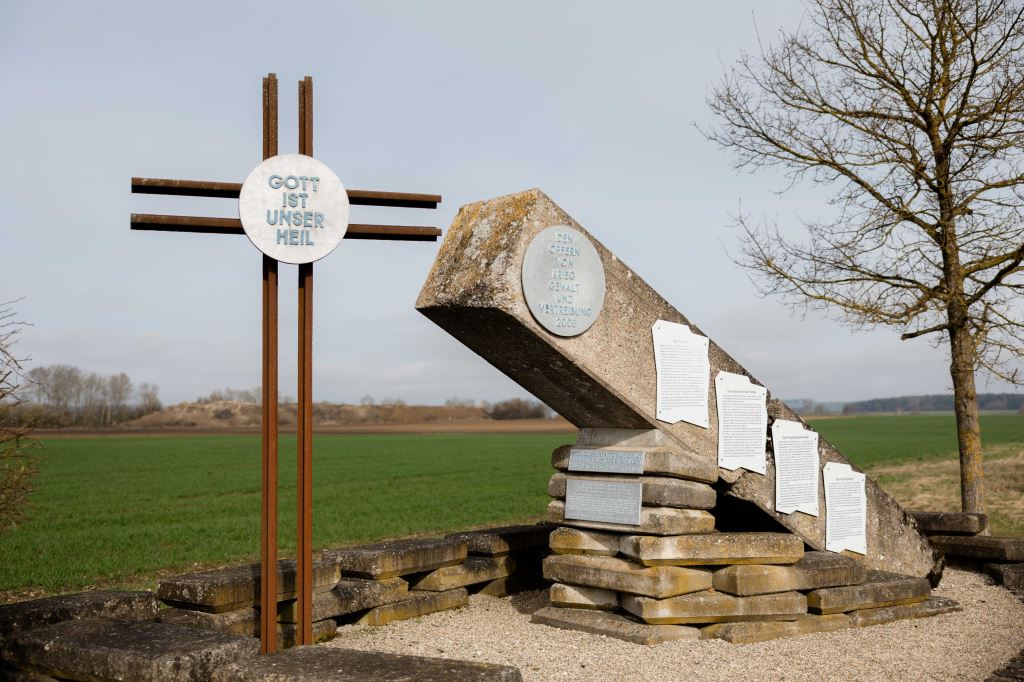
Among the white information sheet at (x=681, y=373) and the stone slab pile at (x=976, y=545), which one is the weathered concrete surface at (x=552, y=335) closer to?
the white information sheet at (x=681, y=373)

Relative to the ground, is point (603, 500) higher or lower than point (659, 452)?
lower

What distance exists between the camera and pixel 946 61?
465 inches

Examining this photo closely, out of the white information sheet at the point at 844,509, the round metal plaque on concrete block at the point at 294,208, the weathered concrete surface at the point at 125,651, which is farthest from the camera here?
the white information sheet at the point at 844,509

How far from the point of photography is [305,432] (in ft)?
20.0

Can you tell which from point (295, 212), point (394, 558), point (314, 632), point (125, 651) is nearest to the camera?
point (125, 651)

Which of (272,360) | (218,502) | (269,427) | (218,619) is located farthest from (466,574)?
(218,502)

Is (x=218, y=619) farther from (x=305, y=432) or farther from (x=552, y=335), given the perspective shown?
(x=552, y=335)

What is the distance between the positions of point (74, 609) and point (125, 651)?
53.9 inches

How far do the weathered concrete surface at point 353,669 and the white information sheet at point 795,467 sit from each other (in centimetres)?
435

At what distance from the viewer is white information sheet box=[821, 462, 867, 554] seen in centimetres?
838

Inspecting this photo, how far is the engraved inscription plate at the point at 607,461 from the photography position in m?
7.18

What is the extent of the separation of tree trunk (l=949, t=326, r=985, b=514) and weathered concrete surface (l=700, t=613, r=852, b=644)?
5.56 meters

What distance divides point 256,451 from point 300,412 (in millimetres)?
40068

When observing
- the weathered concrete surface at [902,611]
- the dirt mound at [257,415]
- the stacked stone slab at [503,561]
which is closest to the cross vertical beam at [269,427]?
the stacked stone slab at [503,561]
